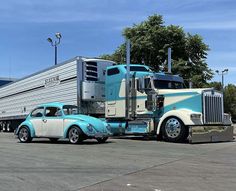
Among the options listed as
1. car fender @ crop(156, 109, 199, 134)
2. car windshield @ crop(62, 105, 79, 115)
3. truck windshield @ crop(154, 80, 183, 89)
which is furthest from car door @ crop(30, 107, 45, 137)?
truck windshield @ crop(154, 80, 183, 89)

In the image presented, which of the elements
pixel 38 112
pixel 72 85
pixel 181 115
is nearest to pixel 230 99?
pixel 72 85

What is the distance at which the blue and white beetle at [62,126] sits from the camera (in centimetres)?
1588

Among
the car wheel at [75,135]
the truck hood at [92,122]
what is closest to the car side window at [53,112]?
the truck hood at [92,122]

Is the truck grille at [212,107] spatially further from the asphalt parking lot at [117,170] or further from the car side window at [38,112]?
the car side window at [38,112]

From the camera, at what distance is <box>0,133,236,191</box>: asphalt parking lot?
7.83 meters

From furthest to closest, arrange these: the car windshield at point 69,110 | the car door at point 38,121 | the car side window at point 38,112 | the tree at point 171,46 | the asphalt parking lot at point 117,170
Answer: the tree at point 171,46 → the car side window at point 38,112 → the car door at point 38,121 → the car windshield at point 69,110 → the asphalt parking lot at point 117,170

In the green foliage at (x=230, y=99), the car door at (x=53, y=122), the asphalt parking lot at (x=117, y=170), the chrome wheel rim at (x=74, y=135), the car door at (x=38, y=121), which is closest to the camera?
the asphalt parking lot at (x=117, y=170)

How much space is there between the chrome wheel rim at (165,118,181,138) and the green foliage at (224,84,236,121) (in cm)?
4623

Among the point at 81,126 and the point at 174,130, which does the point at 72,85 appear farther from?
the point at 174,130

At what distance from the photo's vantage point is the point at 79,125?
15805 millimetres

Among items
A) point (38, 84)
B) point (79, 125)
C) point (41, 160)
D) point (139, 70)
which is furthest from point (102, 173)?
point (38, 84)

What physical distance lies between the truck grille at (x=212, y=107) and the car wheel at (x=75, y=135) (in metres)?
4.89

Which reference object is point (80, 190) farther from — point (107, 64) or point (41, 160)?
point (107, 64)

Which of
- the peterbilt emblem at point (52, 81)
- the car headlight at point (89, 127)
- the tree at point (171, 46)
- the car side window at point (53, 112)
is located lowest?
the car headlight at point (89, 127)
